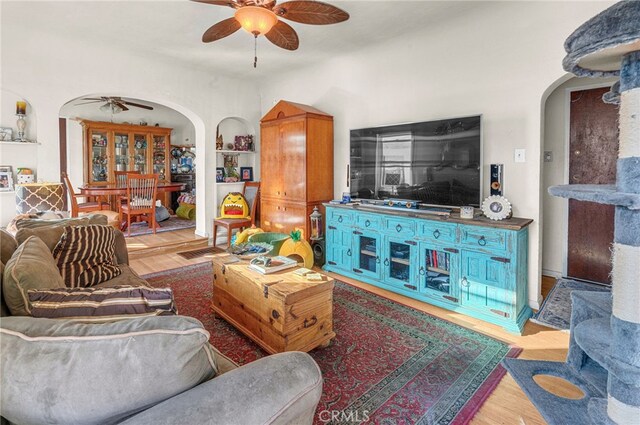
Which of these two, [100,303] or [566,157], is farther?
[566,157]

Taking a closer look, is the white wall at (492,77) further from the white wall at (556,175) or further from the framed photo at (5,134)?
the framed photo at (5,134)

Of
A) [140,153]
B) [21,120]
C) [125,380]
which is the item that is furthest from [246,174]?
[125,380]

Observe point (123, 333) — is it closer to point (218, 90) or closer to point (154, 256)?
point (154, 256)

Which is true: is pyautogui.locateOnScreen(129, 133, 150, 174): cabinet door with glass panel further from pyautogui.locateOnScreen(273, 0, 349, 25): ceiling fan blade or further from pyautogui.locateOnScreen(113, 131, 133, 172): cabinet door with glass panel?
pyautogui.locateOnScreen(273, 0, 349, 25): ceiling fan blade

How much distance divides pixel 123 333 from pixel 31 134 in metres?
4.45

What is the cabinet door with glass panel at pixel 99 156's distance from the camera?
7.09 m

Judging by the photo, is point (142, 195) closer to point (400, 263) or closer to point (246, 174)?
point (246, 174)

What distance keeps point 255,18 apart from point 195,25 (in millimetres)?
1556

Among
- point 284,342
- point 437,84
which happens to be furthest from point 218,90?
point 284,342

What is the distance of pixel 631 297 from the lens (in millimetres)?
1138

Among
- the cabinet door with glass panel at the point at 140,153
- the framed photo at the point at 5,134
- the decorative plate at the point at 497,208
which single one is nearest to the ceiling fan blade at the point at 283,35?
the decorative plate at the point at 497,208

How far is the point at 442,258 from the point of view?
305cm

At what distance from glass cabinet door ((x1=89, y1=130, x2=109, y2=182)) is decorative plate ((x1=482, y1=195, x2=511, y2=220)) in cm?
751

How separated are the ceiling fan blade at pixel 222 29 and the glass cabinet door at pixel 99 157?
18.4 feet
